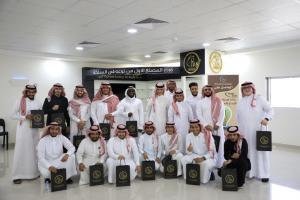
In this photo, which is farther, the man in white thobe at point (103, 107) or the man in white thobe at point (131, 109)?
the man in white thobe at point (131, 109)

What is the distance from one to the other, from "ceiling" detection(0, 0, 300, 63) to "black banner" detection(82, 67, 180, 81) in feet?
3.33

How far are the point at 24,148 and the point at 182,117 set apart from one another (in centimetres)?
276

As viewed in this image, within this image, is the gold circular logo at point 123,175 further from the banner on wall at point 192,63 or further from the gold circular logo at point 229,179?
the banner on wall at point 192,63

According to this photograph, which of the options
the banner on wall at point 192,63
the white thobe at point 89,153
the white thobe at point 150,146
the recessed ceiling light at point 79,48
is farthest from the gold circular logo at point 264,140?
the recessed ceiling light at point 79,48

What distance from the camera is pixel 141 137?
4910 millimetres

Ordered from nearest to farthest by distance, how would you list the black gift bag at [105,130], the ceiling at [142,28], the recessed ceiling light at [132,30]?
the ceiling at [142,28]
the black gift bag at [105,130]
the recessed ceiling light at [132,30]

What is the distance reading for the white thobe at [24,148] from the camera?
4633mm

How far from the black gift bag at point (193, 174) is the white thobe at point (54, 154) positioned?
1.80 meters

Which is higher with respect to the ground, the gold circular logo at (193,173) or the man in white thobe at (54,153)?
the man in white thobe at (54,153)

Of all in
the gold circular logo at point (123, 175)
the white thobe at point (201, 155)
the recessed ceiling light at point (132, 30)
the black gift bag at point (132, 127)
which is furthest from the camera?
the recessed ceiling light at point (132, 30)

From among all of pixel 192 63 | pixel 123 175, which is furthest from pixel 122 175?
pixel 192 63

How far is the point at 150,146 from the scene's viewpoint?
487 cm

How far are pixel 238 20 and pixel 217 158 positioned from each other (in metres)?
2.49

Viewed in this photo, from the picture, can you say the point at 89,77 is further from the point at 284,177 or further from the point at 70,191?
the point at 284,177
